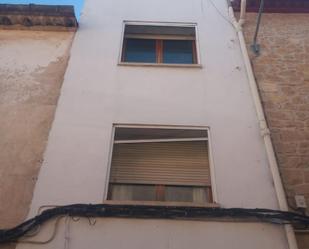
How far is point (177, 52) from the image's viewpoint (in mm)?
6789

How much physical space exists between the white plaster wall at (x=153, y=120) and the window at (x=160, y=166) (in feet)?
Result: 0.67

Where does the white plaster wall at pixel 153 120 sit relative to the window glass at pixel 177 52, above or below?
below

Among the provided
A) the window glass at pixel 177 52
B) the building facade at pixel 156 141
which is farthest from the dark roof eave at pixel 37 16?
the window glass at pixel 177 52

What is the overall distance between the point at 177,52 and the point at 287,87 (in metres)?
2.41

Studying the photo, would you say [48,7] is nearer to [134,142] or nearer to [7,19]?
[7,19]

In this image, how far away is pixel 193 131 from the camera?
5.24 m

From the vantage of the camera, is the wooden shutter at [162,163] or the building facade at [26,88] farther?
the wooden shutter at [162,163]

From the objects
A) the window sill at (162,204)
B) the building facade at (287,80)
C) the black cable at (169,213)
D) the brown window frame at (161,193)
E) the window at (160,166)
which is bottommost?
the black cable at (169,213)

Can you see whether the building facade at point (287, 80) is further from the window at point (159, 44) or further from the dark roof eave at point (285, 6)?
the window at point (159, 44)

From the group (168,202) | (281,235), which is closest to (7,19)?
(168,202)

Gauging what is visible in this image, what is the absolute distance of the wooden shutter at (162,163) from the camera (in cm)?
477

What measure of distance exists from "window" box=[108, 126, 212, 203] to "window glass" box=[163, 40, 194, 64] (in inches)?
77.7

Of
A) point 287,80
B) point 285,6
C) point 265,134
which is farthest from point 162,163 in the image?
point 285,6

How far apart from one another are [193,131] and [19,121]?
295cm
